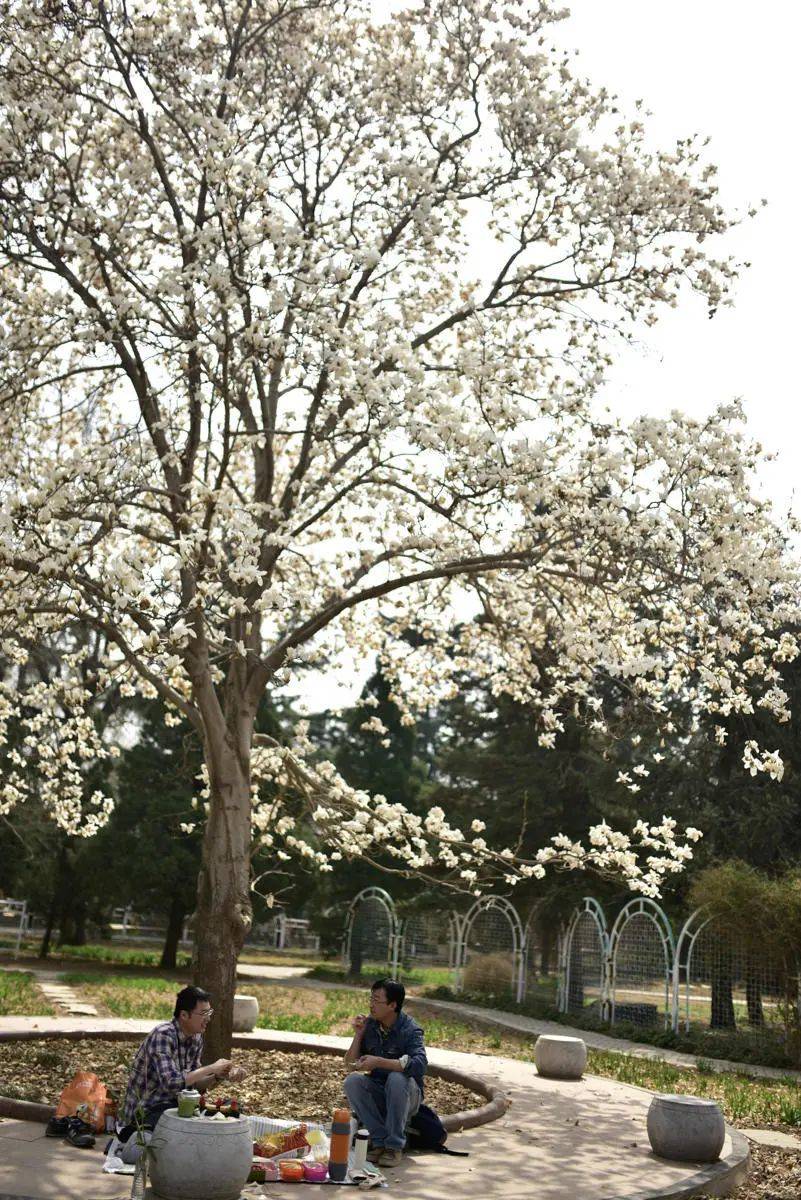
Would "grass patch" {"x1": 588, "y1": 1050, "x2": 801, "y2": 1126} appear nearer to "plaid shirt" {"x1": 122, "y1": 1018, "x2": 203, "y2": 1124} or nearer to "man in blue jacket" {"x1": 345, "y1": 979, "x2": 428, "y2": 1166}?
"man in blue jacket" {"x1": 345, "y1": 979, "x2": 428, "y2": 1166}

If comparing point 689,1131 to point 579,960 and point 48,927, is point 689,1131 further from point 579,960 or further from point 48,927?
point 48,927

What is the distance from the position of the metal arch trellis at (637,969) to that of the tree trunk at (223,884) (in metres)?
10.6

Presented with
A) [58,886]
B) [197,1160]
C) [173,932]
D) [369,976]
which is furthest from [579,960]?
[197,1160]

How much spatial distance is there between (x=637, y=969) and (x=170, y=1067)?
14.7 meters

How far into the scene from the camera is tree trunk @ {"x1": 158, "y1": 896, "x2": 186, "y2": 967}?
26.0 meters

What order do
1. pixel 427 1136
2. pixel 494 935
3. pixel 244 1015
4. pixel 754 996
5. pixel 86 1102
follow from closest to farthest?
1. pixel 86 1102
2. pixel 427 1136
3. pixel 244 1015
4. pixel 754 996
5. pixel 494 935

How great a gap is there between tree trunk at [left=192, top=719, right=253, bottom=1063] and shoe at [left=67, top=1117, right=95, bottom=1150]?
279 centimetres

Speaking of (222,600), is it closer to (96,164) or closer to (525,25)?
(96,164)

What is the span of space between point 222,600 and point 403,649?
3643 millimetres

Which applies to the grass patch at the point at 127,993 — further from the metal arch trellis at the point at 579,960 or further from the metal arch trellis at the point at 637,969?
the metal arch trellis at the point at 637,969

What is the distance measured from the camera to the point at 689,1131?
7977mm

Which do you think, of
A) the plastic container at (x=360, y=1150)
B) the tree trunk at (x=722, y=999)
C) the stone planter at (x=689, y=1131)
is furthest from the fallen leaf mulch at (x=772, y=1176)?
the tree trunk at (x=722, y=999)

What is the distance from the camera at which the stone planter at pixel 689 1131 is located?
797cm

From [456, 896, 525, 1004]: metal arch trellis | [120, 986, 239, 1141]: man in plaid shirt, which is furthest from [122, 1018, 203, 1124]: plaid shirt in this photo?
[456, 896, 525, 1004]: metal arch trellis
